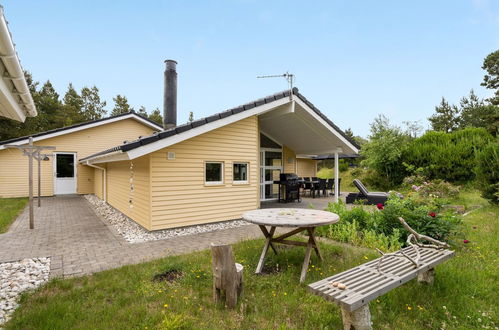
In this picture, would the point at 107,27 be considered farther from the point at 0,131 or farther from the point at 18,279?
the point at 0,131

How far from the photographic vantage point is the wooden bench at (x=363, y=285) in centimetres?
200

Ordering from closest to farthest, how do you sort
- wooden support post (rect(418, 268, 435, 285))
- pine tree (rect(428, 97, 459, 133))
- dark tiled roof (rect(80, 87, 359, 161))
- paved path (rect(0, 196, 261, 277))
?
wooden support post (rect(418, 268, 435, 285)) → paved path (rect(0, 196, 261, 277)) → dark tiled roof (rect(80, 87, 359, 161)) → pine tree (rect(428, 97, 459, 133))

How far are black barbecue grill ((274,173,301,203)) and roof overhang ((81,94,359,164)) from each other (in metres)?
1.51

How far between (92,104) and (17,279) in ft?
113

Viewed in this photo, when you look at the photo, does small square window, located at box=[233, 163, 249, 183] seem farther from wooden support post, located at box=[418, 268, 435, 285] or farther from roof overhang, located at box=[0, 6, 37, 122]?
wooden support post, located at box=[418, 268, 435, 285]

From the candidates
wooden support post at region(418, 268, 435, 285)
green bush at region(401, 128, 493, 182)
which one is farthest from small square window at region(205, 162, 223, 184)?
green bush at region(401, 128, 493, 182)

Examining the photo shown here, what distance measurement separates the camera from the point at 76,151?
46.8ft

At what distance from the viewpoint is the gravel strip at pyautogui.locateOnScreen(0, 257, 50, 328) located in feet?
9.37

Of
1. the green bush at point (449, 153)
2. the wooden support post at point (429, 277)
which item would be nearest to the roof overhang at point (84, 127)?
the wooden support post at point (429, 277)

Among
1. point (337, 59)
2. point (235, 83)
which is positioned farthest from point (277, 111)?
point (235, 83)

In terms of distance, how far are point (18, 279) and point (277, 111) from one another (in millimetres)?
7101

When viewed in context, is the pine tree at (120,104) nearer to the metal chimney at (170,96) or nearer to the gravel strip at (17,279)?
the metal chimney at (170,96)

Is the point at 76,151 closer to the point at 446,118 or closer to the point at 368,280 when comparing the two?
the point at 368,280

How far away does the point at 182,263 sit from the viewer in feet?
12.8
